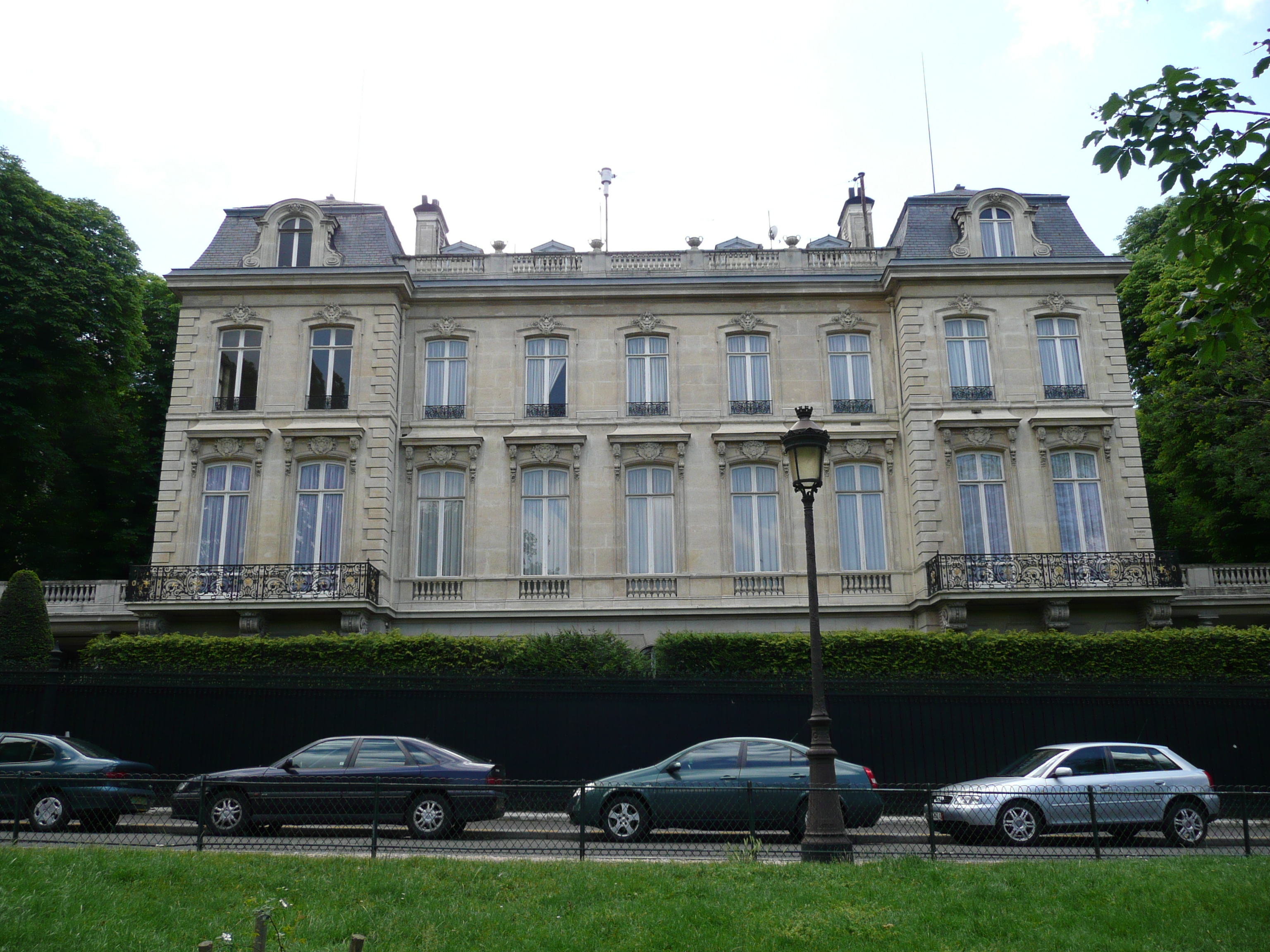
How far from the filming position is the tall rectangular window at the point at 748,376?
89.8 ft

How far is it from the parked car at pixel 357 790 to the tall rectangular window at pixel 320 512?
10.4m

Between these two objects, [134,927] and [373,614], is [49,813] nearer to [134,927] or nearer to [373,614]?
[134,927]

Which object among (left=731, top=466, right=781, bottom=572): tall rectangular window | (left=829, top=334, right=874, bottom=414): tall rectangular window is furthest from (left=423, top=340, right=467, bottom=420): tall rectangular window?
(left=829, top=334, right=874, bottom=414): tall rectangular window

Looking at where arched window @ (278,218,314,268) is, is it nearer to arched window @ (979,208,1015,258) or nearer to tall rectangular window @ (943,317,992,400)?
tall rectangular window @ (943,317,992,400)

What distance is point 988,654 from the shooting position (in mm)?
22234

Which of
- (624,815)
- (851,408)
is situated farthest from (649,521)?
(624,815)

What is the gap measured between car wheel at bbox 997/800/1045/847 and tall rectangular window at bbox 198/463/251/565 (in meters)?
18.6

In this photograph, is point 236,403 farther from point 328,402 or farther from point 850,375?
point 850,375

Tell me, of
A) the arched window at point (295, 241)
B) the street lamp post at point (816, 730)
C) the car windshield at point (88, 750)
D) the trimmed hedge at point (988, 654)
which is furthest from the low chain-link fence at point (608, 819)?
the arched window at point (295, 241)

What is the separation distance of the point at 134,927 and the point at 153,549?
1829 centimetres

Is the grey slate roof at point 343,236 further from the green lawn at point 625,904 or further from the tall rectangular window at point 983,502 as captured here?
the green lawn at point 625,904

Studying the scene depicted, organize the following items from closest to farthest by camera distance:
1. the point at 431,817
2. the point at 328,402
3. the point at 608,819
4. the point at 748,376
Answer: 1. the point at 431,817
2. the point at 608,819
3. the point at 328,402
4. the point at 748,376

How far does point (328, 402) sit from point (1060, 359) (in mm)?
18615

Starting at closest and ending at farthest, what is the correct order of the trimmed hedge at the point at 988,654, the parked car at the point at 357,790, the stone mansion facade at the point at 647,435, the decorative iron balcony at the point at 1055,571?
the parked car at the point at 357,790 < the trimmed hedge at the point at 988,654 < the decorative iron balcony at the point at 1055,571 < the stone mansion facade at the point at 647,435
